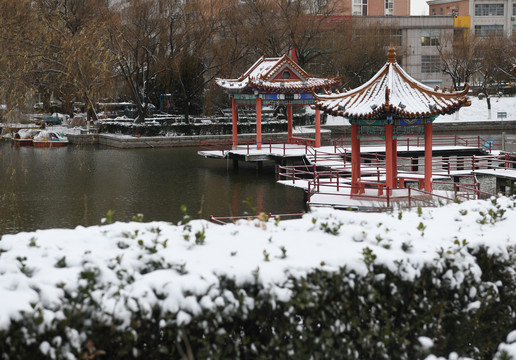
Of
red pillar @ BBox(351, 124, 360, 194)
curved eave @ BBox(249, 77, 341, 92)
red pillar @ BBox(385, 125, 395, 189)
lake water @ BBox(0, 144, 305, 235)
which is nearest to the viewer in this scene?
red pillar @ BBox(385, 125, 395, 189)

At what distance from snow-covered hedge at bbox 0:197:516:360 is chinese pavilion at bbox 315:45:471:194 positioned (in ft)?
38.1

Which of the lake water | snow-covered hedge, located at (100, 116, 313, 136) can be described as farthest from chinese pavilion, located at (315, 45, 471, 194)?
snow-covered hedge, located at (100, 116, 313, 136)

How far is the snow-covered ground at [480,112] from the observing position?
51312 millimetres

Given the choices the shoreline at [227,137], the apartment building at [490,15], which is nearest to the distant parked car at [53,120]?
the shoreline at [227,137]

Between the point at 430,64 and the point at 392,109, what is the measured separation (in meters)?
56.4

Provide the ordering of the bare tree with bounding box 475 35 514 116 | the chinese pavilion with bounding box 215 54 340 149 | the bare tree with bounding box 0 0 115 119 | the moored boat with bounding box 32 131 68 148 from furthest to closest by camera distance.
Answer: the bare tree with bounding box 475 35 514 116 < the moored boat with bounding box 32 131 68 148 < the chinese pavilion with bounding box 215 54 340 149 < the bare tree with bounding box 0 0 115 119

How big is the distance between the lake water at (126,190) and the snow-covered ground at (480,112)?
805 inches

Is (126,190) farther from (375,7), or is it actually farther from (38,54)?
(375,7)

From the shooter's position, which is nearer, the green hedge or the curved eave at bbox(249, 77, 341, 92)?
the green hedge

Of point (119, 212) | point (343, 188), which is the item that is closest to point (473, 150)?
point (343, 188)

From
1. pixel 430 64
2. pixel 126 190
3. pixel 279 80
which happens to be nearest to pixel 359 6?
pixel 430 64

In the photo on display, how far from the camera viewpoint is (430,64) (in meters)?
71.1

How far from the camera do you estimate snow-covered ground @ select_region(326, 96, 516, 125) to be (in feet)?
168

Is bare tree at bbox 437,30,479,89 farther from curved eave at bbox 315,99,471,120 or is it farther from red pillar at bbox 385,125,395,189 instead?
red pillar at bbox 385,125,395,189
